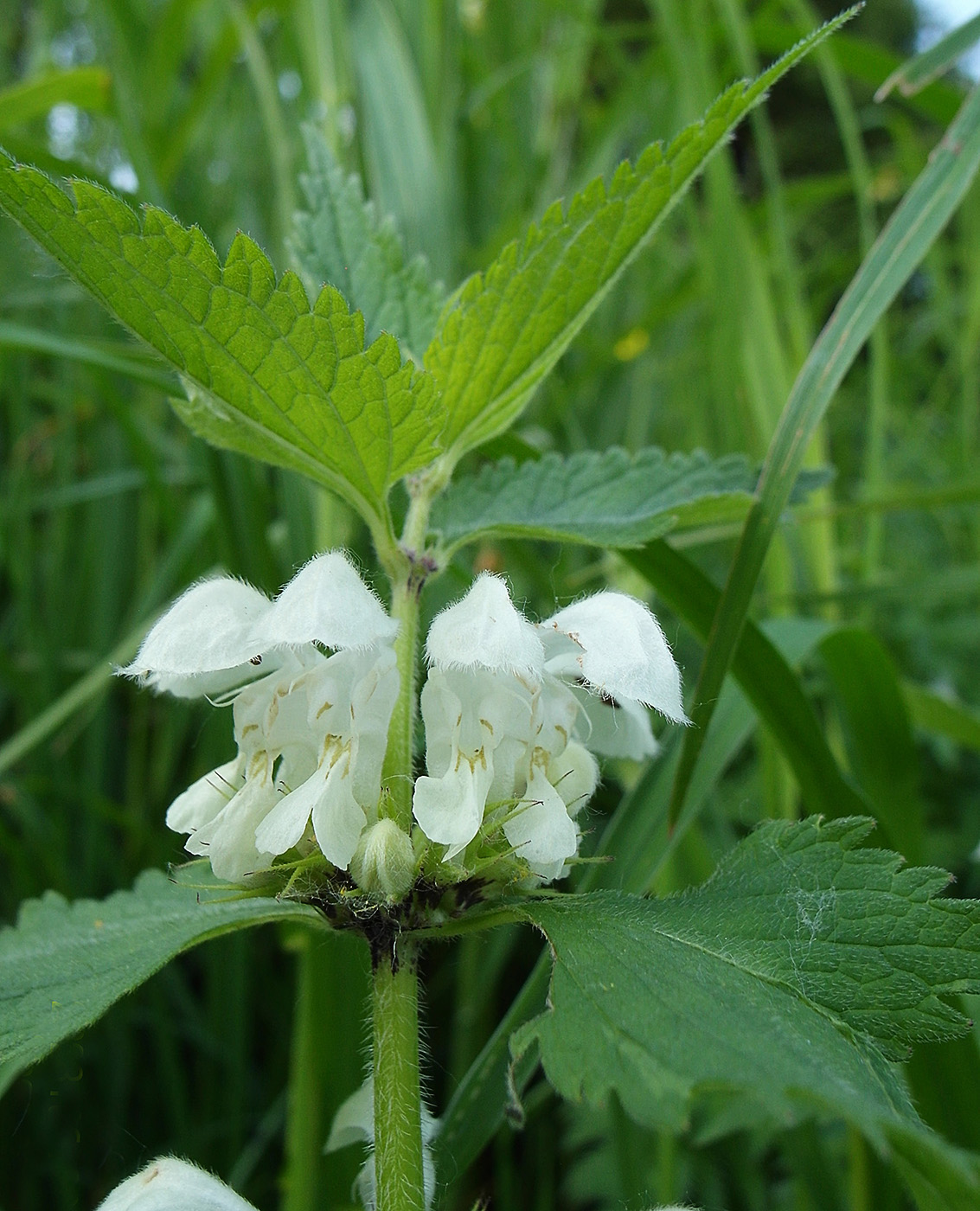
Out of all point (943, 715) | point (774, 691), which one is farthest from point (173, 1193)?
point (943, 715)

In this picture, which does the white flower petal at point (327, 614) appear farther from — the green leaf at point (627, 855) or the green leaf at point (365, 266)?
the green leaf at point (627, 855)

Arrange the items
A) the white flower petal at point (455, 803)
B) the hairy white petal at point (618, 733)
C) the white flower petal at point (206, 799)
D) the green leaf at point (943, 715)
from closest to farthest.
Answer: the white flower petal at point (455, 803) → the white flower petal at point (206, 799) → the hairy white petal at point (618, 733) → the green leaf at point (943, 715)

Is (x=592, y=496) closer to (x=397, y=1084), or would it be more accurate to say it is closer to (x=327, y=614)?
(x=327, y=614)

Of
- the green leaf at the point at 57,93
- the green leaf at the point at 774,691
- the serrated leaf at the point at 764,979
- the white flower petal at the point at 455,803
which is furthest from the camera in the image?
the green leaf at the point at 57,93

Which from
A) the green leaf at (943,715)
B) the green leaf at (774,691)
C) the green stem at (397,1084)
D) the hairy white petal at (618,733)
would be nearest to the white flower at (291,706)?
the green stem at (397,1084)

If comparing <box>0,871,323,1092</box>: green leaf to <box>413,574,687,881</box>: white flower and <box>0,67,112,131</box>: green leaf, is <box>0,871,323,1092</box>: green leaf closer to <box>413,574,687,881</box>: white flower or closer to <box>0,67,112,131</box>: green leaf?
<box>413,574,687,881</box>: white flower

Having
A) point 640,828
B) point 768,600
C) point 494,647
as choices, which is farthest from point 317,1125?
point 768,600
